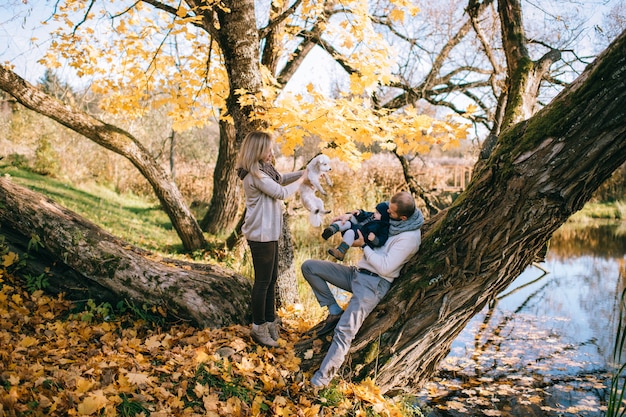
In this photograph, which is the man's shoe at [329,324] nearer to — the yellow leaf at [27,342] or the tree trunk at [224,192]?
the yellow leaf at [27,342]

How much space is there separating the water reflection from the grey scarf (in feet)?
7.14

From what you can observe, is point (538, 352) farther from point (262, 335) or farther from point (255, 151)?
point (255, 151)

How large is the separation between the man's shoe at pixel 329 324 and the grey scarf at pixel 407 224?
31.7 inches

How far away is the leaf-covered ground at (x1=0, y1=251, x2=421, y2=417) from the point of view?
265cm

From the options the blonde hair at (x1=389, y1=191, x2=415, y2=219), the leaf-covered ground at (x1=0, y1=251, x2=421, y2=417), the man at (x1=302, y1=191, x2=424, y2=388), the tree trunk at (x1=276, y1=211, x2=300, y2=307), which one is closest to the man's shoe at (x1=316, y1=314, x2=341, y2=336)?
the man at (x1=302, y1=191, x2=424, y2=388)

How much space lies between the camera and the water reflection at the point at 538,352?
465 centimetres

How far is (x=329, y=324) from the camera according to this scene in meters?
3.64

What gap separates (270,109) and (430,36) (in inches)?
168

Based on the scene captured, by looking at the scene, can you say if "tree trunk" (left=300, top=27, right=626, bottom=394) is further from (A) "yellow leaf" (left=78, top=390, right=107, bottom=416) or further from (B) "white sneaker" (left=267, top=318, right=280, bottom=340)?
(A) "yellow leaf" (left=78, top=390, right=107, bottom=416)

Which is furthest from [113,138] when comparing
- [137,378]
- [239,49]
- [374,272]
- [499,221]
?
[499,221]

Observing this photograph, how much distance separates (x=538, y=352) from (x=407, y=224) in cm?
374

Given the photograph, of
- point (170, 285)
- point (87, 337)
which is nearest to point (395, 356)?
point (170, 285)

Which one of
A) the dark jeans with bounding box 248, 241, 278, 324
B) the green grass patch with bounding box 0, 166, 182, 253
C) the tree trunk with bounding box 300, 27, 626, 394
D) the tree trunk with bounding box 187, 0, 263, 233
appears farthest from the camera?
the green grass patch with bounding box 0, 166, 182, 253

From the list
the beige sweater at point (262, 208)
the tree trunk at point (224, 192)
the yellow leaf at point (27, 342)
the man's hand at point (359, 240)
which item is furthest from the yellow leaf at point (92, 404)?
the tree trunk at point (224, 192)
